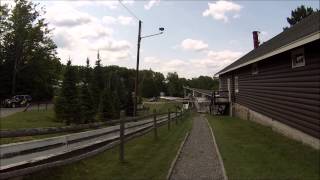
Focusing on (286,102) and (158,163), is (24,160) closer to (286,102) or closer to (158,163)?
(158,163)

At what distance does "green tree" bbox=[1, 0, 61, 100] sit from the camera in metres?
60.3

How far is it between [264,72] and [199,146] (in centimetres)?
806

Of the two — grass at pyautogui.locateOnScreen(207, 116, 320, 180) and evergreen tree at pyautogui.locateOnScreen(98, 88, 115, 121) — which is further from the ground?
evergreen tree at pyautogui.locateOnScreen(98, 88, 115, 121)

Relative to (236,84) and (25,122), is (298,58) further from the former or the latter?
(25,122)

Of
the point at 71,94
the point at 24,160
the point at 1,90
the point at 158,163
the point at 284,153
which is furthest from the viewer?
the point at 1,90

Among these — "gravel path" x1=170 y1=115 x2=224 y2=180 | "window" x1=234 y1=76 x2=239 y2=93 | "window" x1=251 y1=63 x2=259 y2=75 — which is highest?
"window" x1=251 y1=63 x2=259 y2=75

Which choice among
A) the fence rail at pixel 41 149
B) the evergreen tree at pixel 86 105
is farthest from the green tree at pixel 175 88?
the fence rail at pixel 41 149

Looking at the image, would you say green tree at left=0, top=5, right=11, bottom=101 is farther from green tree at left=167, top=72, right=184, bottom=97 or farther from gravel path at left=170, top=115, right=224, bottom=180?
green tree at left=167, top=72, right=184, bottom=97

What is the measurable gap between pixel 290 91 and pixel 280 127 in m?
2.06

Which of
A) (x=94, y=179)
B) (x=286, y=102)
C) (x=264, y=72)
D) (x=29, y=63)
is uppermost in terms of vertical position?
(x=29, y=63)

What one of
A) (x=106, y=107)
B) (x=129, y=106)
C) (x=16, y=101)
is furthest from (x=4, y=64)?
(x=106, y=107)

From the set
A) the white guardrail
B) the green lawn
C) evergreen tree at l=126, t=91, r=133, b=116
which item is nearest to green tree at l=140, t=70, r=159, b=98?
evergreen tree at l=126, t=91, r=133, b=116

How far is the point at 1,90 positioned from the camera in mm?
59375

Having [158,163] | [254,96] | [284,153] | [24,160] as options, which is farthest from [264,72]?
[24,160]
